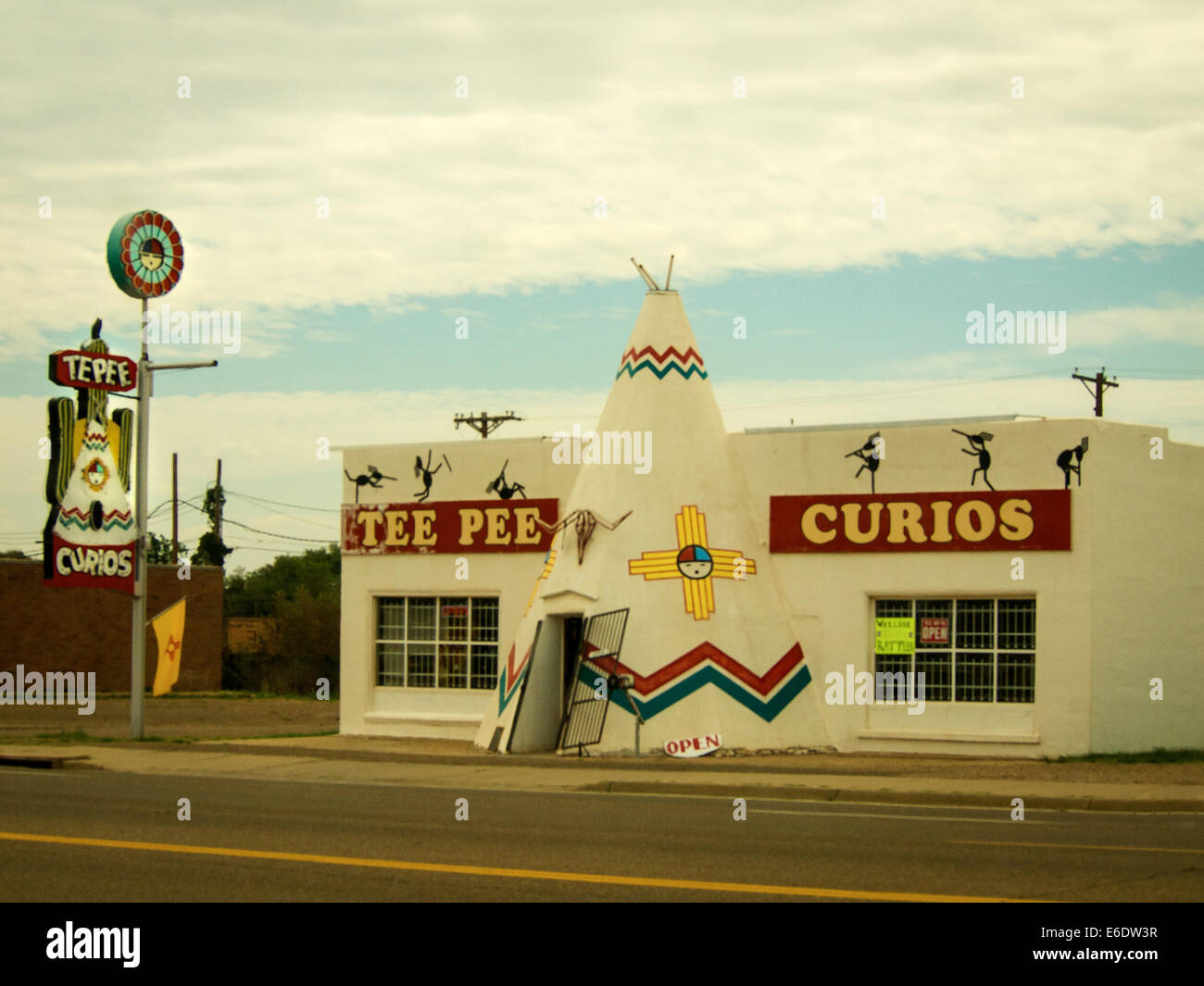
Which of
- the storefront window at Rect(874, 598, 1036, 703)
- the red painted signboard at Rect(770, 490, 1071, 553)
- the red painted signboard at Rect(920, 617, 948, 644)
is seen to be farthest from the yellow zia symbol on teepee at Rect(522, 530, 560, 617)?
the red painted signboard at Rect(920, 617, 948, 644)

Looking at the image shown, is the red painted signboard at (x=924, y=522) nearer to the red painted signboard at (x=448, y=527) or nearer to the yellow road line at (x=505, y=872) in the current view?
the red painted signboard at (x=448, y=527)

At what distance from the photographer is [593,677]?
21.1 metres

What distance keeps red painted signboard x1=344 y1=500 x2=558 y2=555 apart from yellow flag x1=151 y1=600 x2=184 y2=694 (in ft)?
62.9

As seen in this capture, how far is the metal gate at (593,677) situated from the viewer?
2091cm

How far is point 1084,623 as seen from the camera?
19.7 meters

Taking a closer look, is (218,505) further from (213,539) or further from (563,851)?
(563,851)

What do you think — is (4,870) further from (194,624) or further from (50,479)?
(194,624)

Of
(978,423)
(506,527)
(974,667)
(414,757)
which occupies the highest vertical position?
(978,423)

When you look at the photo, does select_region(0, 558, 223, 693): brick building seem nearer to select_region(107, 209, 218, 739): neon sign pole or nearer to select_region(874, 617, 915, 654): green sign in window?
select_region(107, 209, 218, 739): neon sign pole

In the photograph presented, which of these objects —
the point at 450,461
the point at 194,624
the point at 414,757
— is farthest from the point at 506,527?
the point at 194,624

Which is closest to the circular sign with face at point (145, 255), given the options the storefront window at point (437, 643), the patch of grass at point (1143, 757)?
the storefront window at point (437, 643)

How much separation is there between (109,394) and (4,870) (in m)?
14.7

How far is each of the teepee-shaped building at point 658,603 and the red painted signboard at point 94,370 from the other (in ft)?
23.6

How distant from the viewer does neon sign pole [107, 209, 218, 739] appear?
22859 mm
